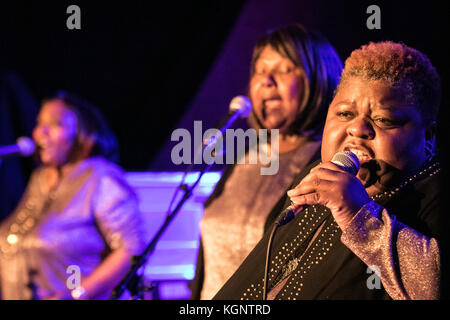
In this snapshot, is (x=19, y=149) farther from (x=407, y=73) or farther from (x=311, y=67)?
(x=407, y=73)

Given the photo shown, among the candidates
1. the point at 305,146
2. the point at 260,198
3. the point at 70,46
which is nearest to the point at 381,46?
the point at 305,146

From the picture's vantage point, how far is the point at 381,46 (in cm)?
152

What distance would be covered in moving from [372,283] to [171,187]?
275cm

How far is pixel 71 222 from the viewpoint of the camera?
3268mm

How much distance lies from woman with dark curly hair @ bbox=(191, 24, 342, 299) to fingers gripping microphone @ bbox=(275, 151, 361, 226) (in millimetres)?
811

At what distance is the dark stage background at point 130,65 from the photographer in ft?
13.1

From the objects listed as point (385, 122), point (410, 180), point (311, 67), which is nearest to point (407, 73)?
point (385, 122)

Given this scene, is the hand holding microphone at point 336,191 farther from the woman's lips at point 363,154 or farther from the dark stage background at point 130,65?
the dark stage background at point 130,65

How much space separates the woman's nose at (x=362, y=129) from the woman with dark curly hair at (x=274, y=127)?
0.73 meters

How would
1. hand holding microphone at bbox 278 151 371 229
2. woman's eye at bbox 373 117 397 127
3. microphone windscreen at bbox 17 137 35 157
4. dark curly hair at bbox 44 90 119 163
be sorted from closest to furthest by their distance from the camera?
hand holding microphone at bbox 278 151 371 229 < woman's eye at bbox 373 117 397 127 < microphone windscreen at bbox 17 137 35 157 < dark curly hair at bbox 44 90 119 163

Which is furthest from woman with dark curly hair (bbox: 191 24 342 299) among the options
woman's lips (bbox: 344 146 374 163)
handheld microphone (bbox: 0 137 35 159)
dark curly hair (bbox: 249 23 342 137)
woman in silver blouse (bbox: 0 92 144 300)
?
handheld microphone (bbox: 0 137 35 159)

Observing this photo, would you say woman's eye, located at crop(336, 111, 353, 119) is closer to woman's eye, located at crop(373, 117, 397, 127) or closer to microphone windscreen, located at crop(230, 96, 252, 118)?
woman's eye, located at crop(373, 117, 397, 127)

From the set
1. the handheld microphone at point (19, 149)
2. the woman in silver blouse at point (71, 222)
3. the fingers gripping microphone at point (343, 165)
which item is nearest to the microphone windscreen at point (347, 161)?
the fingers gripping microphone at point (343, 165)

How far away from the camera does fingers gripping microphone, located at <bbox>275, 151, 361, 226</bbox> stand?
1323 mm
